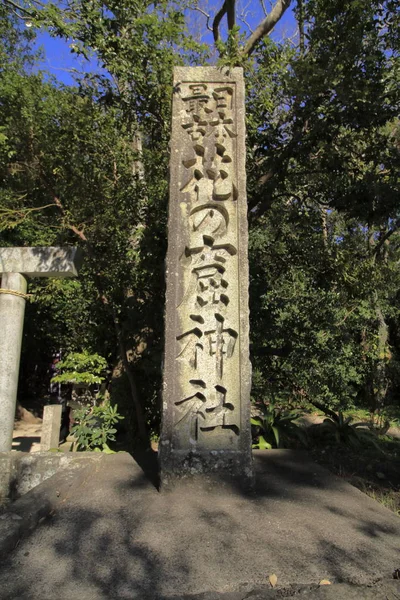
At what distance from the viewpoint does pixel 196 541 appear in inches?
94.6

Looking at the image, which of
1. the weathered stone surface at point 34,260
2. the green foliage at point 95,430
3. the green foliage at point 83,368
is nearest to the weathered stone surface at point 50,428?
the green foliage at point 95,430

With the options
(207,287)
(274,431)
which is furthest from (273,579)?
(274,431)

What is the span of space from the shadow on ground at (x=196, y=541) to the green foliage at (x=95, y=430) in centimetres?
156

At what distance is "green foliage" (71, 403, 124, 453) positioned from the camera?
4793 mm

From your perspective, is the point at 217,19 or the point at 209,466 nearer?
the point at 209,466

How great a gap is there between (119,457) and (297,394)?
6583 millimetres

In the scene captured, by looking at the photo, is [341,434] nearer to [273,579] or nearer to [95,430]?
[95,430]

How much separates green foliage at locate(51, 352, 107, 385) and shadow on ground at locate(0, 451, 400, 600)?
3.69 metres

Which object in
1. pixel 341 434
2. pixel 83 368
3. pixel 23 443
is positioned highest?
pixel 83 368

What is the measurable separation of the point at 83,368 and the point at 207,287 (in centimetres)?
451

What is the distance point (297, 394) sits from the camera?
31.8 ft

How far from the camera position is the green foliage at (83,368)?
680 centimetres

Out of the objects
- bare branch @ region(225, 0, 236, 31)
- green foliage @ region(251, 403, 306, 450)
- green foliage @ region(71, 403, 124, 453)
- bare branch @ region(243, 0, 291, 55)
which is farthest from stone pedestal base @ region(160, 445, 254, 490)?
bare branch @ region(225, 0, 236, 31)

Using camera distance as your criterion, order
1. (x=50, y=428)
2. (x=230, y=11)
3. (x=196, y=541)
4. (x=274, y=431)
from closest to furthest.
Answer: (x=196, y=541) → (x=274, y=431) → (x=50, y=428) → (x=230, y=11)
